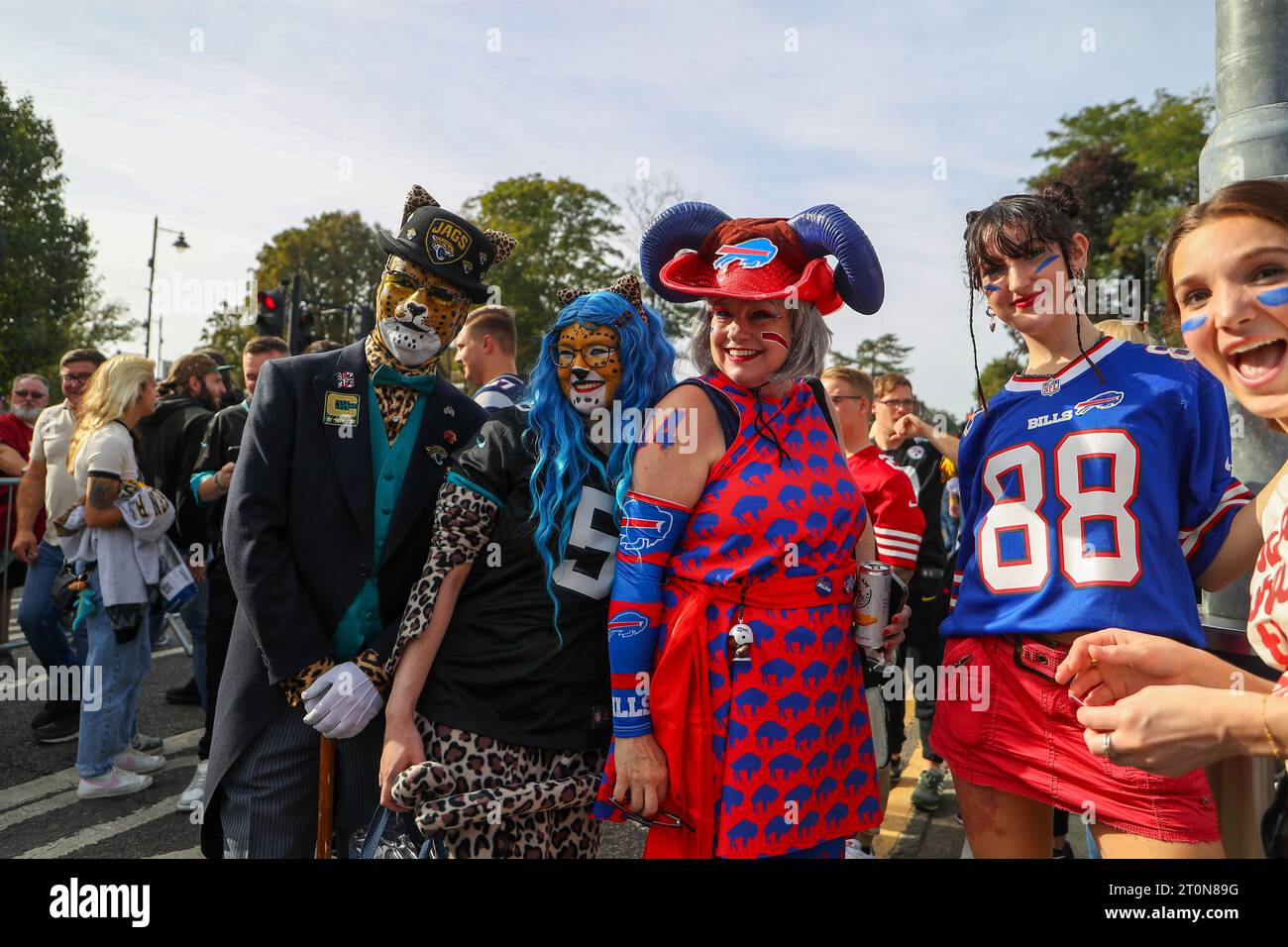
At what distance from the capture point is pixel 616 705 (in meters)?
1.98

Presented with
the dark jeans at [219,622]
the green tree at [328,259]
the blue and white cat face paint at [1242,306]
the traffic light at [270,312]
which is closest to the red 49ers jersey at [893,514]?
the blue and white cat face paint at [1242,306]

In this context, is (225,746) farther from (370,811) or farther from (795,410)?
(795,410)

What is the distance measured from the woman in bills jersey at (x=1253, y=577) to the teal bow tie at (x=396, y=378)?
1.81 metres

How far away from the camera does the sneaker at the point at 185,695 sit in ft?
20.0

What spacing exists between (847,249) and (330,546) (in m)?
1.59

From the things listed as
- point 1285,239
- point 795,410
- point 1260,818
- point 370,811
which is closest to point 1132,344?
point 1285,239

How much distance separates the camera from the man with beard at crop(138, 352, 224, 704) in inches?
187

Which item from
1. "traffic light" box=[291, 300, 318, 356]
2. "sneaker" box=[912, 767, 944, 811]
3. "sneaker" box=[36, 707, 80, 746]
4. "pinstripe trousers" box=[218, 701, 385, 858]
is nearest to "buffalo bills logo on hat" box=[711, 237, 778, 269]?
"pinstripe trousers" box=[218, 701, 385, 858]

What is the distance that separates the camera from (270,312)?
11914 millimetres

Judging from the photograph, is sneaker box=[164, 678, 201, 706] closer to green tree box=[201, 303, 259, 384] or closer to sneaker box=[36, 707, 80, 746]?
sneaker box=[36, 707, 80, 746]

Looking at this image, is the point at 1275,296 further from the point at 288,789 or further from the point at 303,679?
the point at 288,789

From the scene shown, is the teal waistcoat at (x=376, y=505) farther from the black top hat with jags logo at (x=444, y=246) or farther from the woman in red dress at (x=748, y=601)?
the woman in red dress at (x=748, y=601)

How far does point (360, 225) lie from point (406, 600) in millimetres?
42061

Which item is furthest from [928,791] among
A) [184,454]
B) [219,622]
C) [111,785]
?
[184,454]
